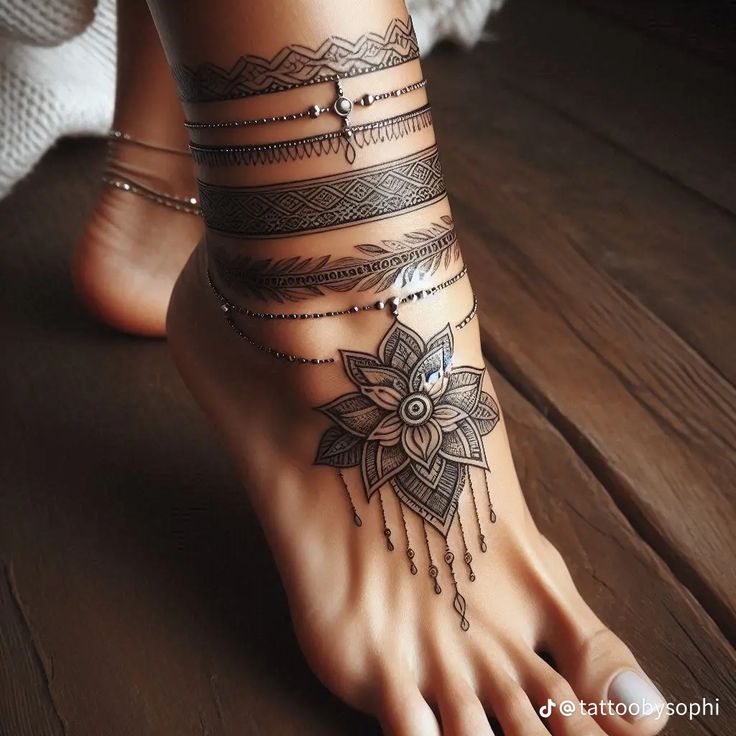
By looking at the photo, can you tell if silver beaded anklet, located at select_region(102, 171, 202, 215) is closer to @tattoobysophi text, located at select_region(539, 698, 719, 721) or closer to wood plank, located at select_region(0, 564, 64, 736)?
wood plank, located at select_region(0, 564, 64, 736)

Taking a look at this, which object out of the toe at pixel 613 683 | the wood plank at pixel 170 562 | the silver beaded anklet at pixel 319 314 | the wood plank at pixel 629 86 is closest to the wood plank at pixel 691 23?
the wood plank at pixel 629 86

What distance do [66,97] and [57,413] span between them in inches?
26.3

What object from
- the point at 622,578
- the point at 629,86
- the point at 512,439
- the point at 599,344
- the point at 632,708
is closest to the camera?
the point at 632,708

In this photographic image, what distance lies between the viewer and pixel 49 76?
4.53ft

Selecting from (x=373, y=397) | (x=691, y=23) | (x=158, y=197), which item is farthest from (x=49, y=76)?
(x=691, y=23)

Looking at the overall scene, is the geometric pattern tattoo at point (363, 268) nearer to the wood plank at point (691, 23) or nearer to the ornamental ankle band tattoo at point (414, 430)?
the ornamental ankle band tattoo at point (414, 430)

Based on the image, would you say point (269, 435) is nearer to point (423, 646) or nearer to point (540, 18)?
point (423, 646)

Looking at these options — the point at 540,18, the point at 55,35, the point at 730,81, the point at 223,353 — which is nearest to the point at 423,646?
the point at 223,353

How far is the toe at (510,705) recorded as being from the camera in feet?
1.99

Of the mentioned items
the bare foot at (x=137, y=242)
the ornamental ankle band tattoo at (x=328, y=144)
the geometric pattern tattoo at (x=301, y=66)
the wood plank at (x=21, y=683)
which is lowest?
the wood plank at (x=21, y=683)

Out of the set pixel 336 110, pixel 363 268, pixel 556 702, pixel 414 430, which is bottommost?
pixel 556 702

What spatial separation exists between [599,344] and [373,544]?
424 mm

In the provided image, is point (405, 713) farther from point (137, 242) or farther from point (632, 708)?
point (137, 242)

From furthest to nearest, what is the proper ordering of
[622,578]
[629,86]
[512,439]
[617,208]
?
[629,86]
[617,208]
[512,439]
[622,578]
